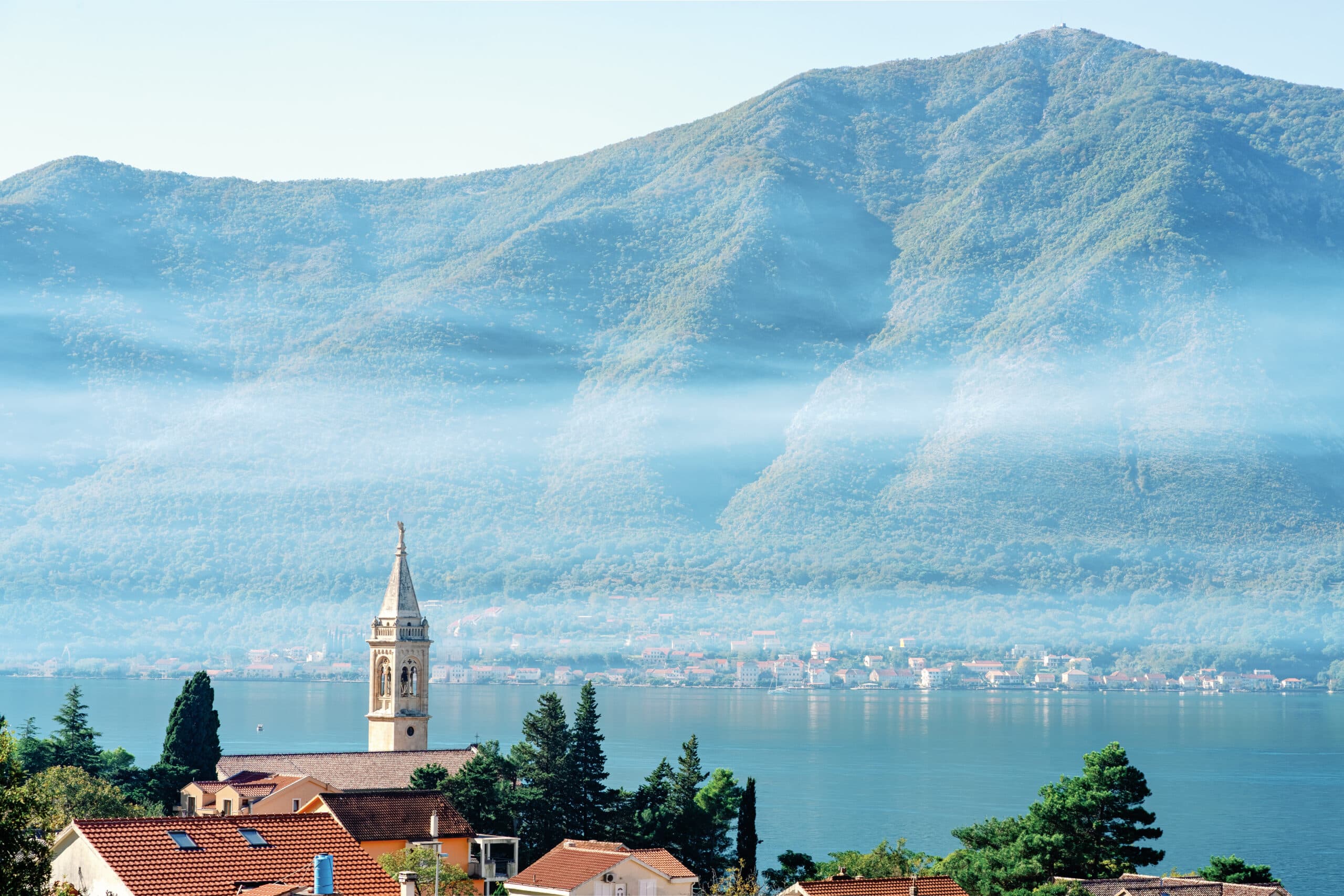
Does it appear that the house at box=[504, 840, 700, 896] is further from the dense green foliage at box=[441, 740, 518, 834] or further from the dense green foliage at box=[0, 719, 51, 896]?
the dense green foliage at box=[0, 719, 51, 896]

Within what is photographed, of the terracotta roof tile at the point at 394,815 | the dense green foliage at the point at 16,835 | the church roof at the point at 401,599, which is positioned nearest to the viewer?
the dense green foliage at the point at 16,835

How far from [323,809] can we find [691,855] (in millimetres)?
14173

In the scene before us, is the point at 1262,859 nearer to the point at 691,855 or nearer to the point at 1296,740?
the point at 691,855

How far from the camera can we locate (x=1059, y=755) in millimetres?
160250

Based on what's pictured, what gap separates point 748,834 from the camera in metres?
54.8

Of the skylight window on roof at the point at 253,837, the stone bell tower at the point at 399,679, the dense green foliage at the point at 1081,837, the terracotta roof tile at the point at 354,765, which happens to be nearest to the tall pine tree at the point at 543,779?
the terracotta roof tile at the point at 354,765

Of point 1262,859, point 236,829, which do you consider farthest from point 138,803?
point 1262,859

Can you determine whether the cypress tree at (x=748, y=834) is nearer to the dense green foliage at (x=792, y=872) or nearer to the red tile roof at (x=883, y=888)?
the dense green foliage at (x=792, y=872)

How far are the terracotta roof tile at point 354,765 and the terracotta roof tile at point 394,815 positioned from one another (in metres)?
8.10

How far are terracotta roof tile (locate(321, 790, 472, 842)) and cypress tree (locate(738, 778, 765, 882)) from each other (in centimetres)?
953

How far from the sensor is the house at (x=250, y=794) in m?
53.3

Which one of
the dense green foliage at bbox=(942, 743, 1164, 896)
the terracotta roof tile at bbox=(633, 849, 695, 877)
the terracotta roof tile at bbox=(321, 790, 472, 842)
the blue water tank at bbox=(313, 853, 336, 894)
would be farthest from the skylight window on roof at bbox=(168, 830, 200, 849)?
the dense green foliage at bbox=(942, 743, 1164, 896)

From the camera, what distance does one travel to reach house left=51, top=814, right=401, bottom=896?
82.0 ft

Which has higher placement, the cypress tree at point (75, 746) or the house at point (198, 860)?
the house at point (198, 860)
